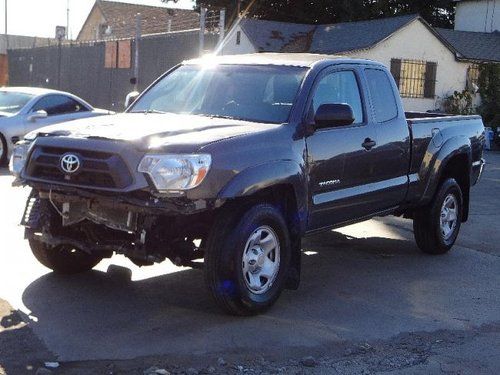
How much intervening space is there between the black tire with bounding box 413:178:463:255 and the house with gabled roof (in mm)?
44495

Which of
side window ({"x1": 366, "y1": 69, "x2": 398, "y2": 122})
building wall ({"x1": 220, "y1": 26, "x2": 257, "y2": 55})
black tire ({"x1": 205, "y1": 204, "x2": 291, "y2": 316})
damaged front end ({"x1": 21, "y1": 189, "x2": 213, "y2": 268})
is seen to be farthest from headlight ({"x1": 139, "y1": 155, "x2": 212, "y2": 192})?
building wall ({"x1": 220, "y1": 26, "x2": 257, "y2": 55})

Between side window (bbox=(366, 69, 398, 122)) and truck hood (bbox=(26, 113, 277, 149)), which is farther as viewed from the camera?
side window (bbox=(366, 69, 398, 122))

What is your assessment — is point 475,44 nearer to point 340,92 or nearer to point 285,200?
point 340,92

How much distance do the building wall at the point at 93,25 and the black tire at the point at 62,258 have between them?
5465cm

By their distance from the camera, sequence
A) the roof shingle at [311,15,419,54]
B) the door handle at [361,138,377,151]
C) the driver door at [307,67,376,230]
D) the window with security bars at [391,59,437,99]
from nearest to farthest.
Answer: the driver door at [307,67,376,230]
the door handle at [361,138,377,151]
the roof shingle at [311,15,419,54]
the window with security bars at [391,59,437,99]

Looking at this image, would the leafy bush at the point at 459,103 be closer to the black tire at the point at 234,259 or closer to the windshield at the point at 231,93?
the windshield at the point at 231,93

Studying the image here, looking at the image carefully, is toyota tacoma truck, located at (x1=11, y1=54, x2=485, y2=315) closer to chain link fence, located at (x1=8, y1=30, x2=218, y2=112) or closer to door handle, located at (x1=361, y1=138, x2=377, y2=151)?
door handle, located at (x1=361, y1=138, x2=377, y2=151)

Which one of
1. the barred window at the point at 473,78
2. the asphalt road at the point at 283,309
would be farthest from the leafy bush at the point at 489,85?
the asphalt road at the point at 283,309

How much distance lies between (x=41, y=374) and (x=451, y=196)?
548 centimetres

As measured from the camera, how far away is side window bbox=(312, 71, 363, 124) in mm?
6662

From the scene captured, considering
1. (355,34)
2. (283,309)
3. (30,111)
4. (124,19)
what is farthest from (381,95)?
(124,19)

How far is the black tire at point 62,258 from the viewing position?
6.43m

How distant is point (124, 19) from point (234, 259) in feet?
181

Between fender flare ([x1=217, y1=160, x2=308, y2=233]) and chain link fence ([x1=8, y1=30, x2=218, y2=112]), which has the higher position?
chain link fence ([x1=8, y1=30, x2=218, y2=112])
